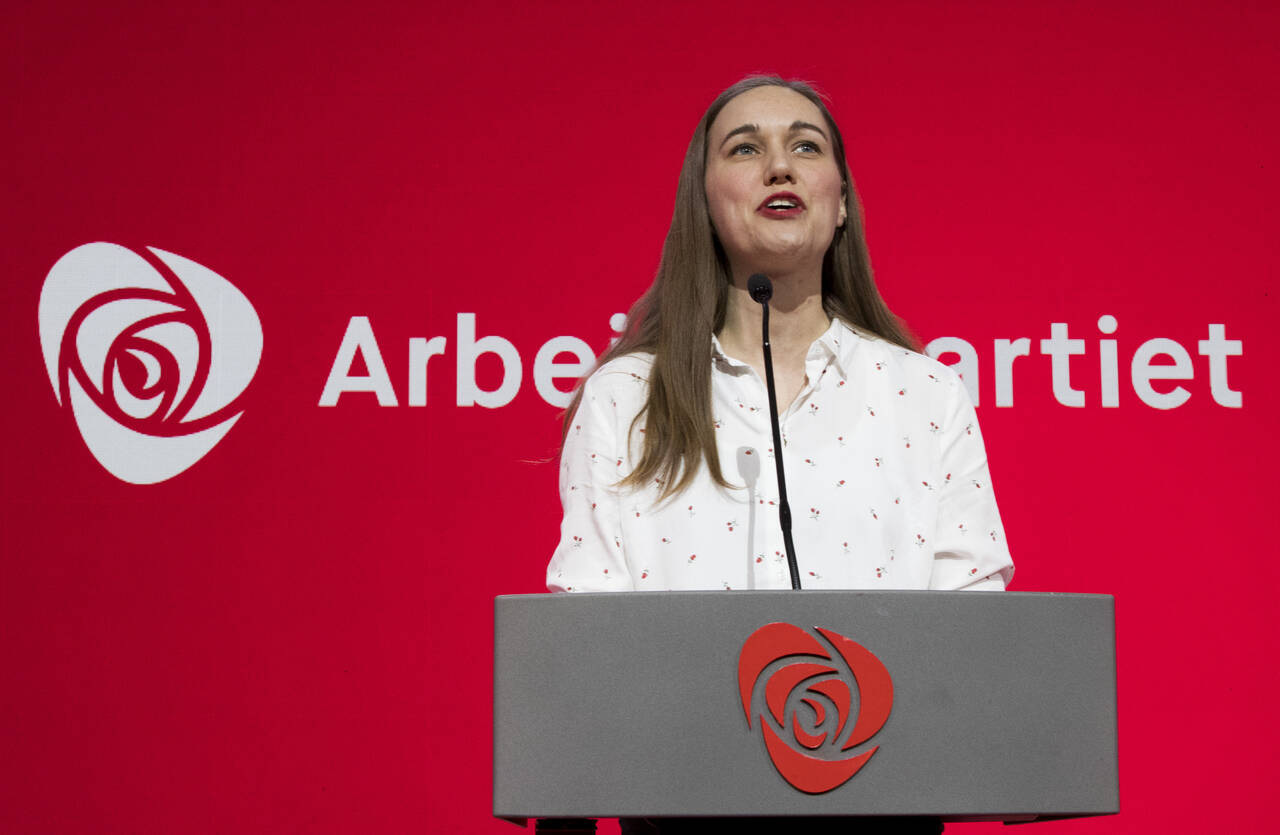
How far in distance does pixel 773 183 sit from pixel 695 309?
0.19 metres

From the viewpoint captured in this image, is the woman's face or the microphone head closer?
the microphone head

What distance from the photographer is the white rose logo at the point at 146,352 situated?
8.23 feet

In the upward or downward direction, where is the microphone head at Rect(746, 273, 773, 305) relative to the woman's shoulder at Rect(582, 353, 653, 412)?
upward

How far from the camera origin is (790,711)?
1.08 meters

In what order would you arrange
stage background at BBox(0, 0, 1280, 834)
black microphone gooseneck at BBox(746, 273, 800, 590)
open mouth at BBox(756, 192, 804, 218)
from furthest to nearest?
stage background at BBox(0, 0, 1280, 834), open mouth at BBox(756, 192, 804, 218), black microphone gooseneck at BBox(746, 273, 800, 590)

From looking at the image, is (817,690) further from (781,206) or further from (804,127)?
(804,127)

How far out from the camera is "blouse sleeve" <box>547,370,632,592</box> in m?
1.67

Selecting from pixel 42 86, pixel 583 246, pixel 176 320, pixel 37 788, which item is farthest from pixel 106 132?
pixel 37 788

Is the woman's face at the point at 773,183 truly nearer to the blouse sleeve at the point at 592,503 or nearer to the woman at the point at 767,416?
the woman at the point at 767,416

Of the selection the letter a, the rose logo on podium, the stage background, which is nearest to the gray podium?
the rose logo on podium

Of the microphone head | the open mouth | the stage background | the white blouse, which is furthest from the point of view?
the stage background

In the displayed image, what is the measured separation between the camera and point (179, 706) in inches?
95.3

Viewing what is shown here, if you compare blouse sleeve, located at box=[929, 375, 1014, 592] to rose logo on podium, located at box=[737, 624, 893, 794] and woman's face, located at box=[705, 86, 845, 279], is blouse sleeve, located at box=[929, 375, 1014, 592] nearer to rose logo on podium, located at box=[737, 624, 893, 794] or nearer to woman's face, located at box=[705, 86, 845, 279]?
woman's face, located at box=[705, 86, 845, 279]

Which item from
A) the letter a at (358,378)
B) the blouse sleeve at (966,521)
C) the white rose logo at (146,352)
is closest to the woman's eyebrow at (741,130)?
the blouse sleeve at (966,521)
